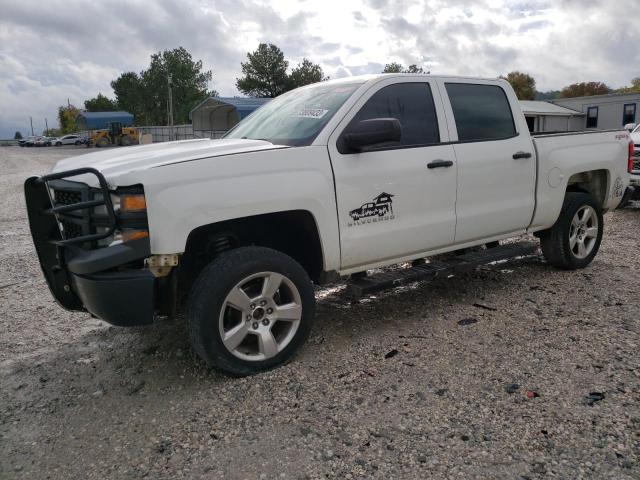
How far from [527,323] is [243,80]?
61.7m

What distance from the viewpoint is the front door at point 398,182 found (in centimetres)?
375

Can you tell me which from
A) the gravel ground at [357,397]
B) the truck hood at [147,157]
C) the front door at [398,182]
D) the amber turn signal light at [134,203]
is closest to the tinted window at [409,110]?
the front door at [398,182]

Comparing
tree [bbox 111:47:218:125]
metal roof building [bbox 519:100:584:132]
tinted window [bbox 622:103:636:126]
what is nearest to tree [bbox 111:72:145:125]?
tree [bbox 111:47:218:125]

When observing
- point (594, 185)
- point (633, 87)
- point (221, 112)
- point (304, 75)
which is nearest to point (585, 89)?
point (633, 87)

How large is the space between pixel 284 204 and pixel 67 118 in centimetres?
10838

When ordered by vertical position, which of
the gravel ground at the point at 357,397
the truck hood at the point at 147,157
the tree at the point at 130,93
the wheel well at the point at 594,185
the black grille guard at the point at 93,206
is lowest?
the gravel ground at the point at 357,397

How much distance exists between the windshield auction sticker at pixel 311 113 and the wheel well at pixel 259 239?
787 millimetres

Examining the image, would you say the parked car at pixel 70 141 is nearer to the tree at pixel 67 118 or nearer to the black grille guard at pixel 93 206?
the tree at pixel 67 118

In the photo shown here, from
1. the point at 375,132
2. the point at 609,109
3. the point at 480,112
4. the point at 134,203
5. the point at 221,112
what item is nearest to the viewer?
the point at 134,203

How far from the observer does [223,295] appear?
321 cm

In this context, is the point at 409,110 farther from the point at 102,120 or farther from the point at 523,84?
the point at 523,84

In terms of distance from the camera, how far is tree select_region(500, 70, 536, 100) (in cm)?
7044

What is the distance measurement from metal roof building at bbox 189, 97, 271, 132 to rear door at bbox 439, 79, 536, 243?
88.1 ft

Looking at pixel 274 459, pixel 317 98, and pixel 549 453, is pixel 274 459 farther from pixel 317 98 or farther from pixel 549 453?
pixel 317 98
